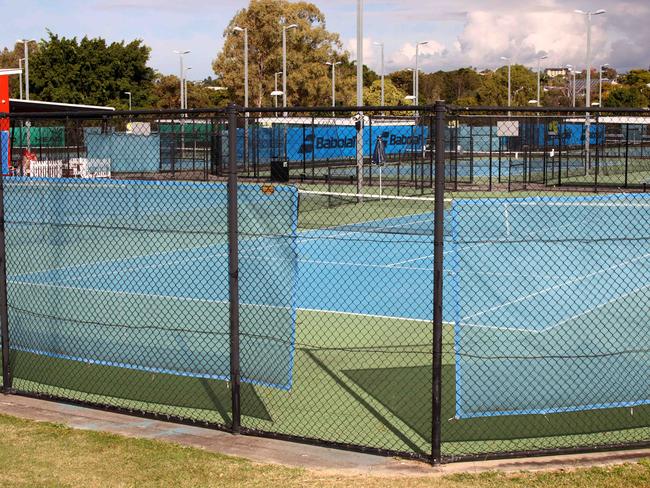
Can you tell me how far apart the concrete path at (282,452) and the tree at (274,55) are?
235 ft

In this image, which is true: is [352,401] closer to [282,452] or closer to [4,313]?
[282,452]

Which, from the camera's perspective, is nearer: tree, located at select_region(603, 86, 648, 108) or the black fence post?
the black fence post

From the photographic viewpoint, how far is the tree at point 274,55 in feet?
261

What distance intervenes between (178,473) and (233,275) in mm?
1775

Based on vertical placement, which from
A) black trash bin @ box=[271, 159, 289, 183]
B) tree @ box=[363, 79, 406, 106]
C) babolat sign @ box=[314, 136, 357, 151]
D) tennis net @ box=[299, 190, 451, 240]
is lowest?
tennis net @ box=[299, 190, 451, 240]

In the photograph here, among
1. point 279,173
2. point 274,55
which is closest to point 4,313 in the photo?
point 279,173

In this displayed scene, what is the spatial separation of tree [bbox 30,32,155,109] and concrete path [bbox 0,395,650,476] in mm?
76071

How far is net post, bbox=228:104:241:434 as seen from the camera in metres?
8.02

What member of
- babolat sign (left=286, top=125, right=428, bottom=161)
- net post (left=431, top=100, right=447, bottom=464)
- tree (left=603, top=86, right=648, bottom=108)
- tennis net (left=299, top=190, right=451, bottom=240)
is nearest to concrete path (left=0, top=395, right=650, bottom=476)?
net post (left=431, top=100, right=447, bottom=464)

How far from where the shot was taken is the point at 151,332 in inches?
358

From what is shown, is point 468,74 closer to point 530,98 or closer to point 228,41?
point 530,98

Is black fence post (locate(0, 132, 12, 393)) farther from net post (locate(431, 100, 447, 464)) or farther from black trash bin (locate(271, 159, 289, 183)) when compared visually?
black trash bin (locate(271, 159, 289, 183))

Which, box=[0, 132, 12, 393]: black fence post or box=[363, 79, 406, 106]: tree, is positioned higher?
box=[363, 79, 406, 106]: tree

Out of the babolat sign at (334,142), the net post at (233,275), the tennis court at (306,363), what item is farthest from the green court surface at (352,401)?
the babolat sign at (334,142)
